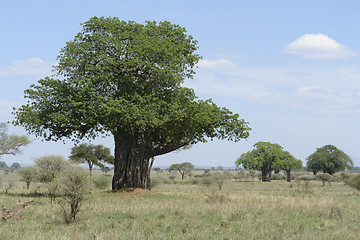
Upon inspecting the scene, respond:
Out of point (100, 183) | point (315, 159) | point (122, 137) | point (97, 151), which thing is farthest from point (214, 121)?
point (315, 159)

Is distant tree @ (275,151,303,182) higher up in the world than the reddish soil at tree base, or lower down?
higher up

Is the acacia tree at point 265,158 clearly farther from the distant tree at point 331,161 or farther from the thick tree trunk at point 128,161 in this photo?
the thick tree trunk at point 128,161

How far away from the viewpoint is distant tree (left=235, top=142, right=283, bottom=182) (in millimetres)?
91375

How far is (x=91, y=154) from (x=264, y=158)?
42.3 m

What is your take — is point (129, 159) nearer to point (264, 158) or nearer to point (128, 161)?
point (128, 161)

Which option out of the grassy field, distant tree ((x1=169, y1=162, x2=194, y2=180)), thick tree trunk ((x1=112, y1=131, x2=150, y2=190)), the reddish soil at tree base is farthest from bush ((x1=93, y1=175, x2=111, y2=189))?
distant tree ((x1=169, y1=162, x2=194, y2=180))

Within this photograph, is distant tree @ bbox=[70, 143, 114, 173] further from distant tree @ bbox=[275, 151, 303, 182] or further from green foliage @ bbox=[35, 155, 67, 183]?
distant tree @ bbox=[275, 151, 303, 182]

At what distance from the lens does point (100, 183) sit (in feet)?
153

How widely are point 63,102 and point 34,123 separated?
8.01 feet

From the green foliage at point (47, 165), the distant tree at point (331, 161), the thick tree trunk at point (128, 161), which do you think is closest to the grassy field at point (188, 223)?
the thick tree trunk at point (128, 161)

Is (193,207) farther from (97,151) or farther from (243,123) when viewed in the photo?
(97,151)

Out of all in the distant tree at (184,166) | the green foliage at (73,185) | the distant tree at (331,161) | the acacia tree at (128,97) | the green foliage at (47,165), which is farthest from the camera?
the distant tree at (184,166)

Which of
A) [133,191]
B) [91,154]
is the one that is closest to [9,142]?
[91,154]

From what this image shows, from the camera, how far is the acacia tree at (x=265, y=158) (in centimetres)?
9119
